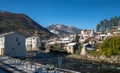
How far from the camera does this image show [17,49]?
7938 centimetres

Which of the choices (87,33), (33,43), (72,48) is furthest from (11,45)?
(87,33)

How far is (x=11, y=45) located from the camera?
3105 inches

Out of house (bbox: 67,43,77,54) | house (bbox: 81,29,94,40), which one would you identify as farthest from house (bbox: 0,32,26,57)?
house (bbox: 81,29,94,40)

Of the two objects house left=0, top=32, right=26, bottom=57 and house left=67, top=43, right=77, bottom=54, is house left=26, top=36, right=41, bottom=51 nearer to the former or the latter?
house left=67, top=43, right=77, bottom=54

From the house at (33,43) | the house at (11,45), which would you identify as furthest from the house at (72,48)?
the house at (11,45)

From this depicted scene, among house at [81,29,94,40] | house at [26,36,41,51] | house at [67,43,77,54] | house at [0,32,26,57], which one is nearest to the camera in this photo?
house at [0,32,26,57]

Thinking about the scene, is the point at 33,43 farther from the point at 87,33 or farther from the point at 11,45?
the point at 11,45

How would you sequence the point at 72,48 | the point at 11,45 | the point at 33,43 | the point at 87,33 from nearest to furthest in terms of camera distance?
1. the point at 11,45
2. the point at 72,48
3. the point at 33,43
4. the point at 87,33

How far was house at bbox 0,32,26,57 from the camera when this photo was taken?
78.2m

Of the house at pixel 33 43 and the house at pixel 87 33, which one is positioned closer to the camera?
the house at pixel 33 43

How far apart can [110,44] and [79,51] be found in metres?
25.3

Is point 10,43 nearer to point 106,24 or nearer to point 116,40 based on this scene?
point 116,40

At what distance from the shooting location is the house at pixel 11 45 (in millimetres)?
78250

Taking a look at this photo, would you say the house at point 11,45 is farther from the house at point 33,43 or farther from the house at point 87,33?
the house at point 87,33
